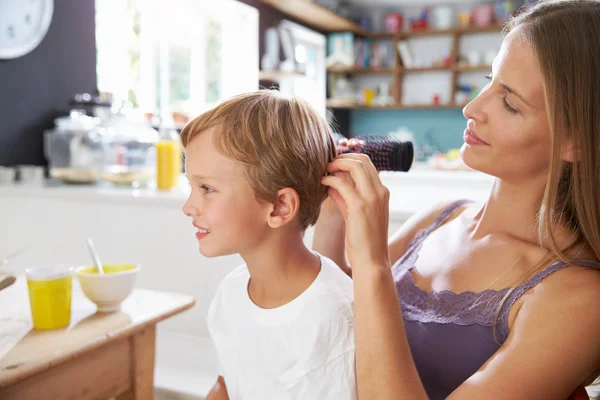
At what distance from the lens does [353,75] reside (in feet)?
23.0

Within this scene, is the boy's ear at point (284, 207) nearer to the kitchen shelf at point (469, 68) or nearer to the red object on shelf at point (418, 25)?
the kitchen shelf at point (469, 68)

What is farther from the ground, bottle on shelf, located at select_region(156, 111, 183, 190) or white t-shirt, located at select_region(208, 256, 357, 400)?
bottle on shelf, located at select_region(156, 111, 183, 190)

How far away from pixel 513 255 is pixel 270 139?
19.2 inches

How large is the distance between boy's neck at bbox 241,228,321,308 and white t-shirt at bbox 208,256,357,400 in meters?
0.02

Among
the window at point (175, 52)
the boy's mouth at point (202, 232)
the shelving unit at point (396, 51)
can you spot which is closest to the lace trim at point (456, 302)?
the boy's mouth at point (202, 232)

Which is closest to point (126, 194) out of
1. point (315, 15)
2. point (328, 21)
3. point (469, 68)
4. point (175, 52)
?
point (175, 52)

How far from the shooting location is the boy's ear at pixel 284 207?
1.01m

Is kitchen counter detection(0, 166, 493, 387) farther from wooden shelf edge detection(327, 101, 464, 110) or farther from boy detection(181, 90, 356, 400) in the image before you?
wooden shelf edge detection(327, 101, 464, 110)

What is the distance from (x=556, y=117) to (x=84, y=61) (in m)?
2.82

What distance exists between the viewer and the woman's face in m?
1.00

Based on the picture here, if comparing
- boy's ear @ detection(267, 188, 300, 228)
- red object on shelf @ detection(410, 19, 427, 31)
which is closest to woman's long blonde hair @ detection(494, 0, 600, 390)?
boy's ear @ detection(267, 188, 300, 228)

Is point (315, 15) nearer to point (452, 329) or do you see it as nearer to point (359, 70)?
point (359, 70)

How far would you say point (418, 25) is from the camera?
650 centimetres

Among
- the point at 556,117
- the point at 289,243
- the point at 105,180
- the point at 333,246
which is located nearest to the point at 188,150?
the point at 289,243
